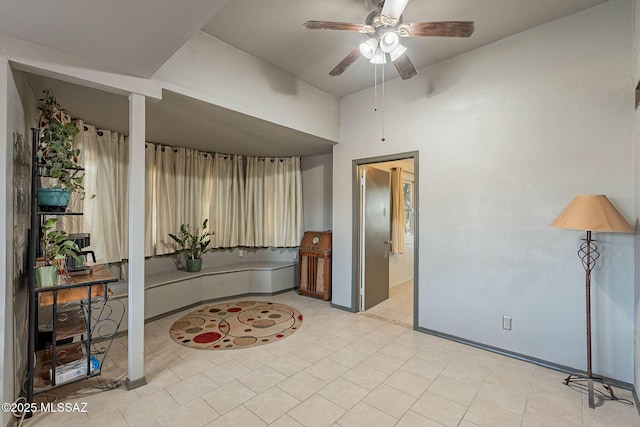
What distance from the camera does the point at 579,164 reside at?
2463mm

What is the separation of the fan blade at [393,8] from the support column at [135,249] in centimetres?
200

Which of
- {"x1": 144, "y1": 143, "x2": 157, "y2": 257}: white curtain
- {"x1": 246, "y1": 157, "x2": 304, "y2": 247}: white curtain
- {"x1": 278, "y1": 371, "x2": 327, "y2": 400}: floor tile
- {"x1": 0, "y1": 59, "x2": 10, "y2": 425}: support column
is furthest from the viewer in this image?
{"x1": 246, "y1": 157, "x2": 304, "y2": 247}: white curtain

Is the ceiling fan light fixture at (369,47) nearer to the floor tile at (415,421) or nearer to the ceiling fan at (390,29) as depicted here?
the ceiling fan at (390,29)

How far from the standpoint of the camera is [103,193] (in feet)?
11.5

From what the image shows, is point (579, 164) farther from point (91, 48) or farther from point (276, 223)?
point (276, 223)

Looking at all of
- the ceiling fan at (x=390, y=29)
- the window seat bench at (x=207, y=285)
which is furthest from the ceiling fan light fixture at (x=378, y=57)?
the window seat bench at (x=207, y=285)

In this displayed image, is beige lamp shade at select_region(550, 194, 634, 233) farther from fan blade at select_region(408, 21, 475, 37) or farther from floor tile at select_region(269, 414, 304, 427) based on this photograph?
floor tile at select_region(269, 414, 304, 427)

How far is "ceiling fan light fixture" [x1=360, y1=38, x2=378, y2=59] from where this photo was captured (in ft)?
7.72

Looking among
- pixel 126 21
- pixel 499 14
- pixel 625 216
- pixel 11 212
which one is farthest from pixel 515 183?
pixel 11 212

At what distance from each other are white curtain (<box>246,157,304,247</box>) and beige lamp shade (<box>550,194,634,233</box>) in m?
3.93

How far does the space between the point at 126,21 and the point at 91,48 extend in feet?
1.71

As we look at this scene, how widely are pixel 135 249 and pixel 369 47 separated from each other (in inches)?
100

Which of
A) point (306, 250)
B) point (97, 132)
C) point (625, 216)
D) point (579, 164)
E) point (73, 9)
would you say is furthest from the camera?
point (306, 250)

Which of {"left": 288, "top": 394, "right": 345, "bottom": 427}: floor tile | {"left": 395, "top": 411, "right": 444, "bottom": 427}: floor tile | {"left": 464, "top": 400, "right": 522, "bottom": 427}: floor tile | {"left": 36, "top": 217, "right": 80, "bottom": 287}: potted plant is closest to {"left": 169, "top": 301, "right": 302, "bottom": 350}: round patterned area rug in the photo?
{"left": 288, "top": 394, "right": 345, "bottom": 427}: floor tile
